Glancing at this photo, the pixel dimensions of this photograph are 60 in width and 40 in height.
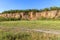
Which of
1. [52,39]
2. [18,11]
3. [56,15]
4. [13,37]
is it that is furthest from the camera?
[18,11]

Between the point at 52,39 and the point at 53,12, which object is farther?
the point at 53,12

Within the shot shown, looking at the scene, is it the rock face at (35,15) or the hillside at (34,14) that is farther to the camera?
the hillside at (34,14)

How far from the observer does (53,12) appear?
46188mm

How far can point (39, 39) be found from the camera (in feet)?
40.8

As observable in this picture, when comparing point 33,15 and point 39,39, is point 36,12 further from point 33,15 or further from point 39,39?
point 39,39

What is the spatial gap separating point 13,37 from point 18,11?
135 ft

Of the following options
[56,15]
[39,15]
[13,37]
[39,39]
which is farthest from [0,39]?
[39,15]

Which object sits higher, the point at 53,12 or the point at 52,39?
the point at 52,39

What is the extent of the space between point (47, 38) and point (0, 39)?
2.68 meters

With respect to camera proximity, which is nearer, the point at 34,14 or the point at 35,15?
the point at 35,15

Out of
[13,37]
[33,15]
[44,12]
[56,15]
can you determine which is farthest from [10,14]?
[13,37]

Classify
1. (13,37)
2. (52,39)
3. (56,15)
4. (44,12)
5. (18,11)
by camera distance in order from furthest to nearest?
(18,11) → (44,12) → (56,15) → (13,37) → (52,39)

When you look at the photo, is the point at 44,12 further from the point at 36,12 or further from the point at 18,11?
the point at 18,11

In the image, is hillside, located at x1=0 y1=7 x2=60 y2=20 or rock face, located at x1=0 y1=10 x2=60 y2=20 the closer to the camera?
rock face, located at x1=0 y1=10 x2=60 y2=20
